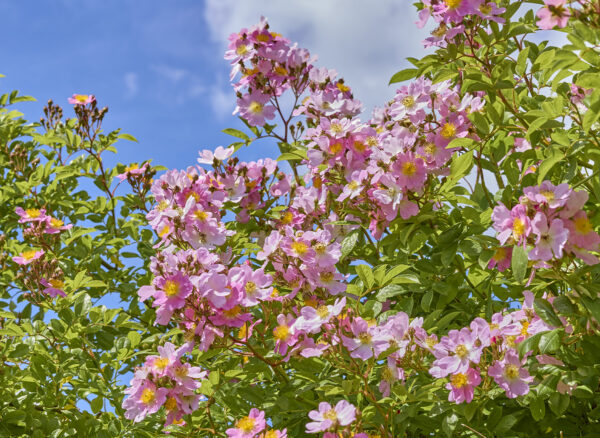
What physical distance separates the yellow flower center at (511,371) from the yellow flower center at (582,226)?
0.43m

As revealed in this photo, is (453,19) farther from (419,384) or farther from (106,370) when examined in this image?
(106,370)

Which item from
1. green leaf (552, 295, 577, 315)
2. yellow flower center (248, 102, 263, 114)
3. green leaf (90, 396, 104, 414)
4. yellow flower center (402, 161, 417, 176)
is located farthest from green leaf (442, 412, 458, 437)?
yellow flower center (248, 102, 263, 114)

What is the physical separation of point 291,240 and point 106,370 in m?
1.01

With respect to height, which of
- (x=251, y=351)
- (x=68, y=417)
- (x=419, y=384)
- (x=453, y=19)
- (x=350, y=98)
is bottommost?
(x=419, y=384)

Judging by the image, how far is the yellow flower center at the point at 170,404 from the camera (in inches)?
75.5

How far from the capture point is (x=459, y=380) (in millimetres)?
1722

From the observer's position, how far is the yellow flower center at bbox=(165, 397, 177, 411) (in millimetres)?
1917

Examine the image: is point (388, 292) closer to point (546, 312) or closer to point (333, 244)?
point (333, 244)

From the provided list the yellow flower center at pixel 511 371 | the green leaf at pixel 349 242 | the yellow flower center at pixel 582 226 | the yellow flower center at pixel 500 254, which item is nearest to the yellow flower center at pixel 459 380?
the yellow flower center at pixel 511 371

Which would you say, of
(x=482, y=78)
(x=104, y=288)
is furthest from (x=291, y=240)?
(x=104, y=288)

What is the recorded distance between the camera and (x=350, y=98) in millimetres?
3014

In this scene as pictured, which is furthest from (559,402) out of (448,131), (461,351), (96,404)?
(96,404)

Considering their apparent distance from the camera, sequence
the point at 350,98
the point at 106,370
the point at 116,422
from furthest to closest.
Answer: the point at 350,98, the point at 106,370, the point at 116,422

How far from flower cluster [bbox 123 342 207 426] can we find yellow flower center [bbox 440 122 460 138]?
1.06 m
